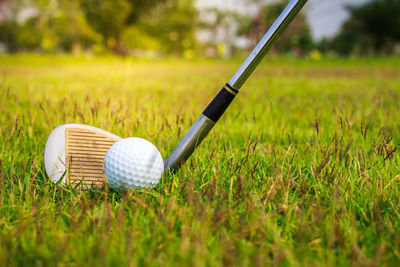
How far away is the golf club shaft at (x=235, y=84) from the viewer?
153 centimetres

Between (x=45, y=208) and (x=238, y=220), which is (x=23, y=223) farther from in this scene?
(x=238, y=220)

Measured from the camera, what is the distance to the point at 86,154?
1763mm

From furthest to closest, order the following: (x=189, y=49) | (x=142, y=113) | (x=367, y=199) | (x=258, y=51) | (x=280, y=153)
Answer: (x=189, y=49)
(x=142, y=113)
(x=280, y=153)
(x=258, y=51)
(x=367, y=199)

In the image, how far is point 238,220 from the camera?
4.06ft

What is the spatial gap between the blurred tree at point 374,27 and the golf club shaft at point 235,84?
1551 inches

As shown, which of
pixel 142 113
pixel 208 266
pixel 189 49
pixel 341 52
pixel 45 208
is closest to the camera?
pixel 208 266

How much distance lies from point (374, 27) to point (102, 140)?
44.4m

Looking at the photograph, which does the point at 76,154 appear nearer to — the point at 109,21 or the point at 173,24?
the point at 109,21

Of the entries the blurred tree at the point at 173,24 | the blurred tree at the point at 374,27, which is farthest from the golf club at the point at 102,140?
the blurred tree at the point at 374,27

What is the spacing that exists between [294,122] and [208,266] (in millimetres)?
2333

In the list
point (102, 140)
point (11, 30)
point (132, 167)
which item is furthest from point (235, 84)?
point (11, 30)

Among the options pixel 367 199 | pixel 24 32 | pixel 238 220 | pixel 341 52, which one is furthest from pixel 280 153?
pixel 24 32

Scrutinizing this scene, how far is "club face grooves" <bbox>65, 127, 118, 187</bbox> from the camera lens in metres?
1.65

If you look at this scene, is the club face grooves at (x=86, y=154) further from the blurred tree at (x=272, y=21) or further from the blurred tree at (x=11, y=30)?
the blurred tree at (x=11, y=30)
